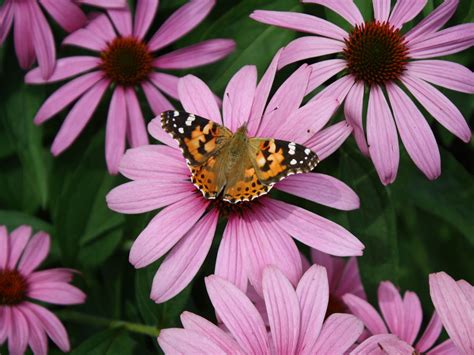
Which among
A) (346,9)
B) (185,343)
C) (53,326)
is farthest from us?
(53,326)

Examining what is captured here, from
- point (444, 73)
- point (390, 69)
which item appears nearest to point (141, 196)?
point (390, 69)

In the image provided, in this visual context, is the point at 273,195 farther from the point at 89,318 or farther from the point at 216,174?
the point at 89,318

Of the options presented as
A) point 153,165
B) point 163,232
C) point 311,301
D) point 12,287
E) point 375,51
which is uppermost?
point 375,51

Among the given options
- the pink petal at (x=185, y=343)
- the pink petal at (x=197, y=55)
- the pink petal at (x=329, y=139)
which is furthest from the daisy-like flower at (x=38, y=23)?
the pink petal at (x=185, y=343)

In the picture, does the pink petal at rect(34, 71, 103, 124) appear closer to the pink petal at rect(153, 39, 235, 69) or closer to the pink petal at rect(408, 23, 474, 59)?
the pink petal at rect(153, 39, 235, 69)

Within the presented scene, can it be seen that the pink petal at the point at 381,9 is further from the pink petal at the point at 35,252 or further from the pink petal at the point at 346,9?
the pink petal at the point at 35,252

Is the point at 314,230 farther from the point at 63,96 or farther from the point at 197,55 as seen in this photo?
the point at 63,96
